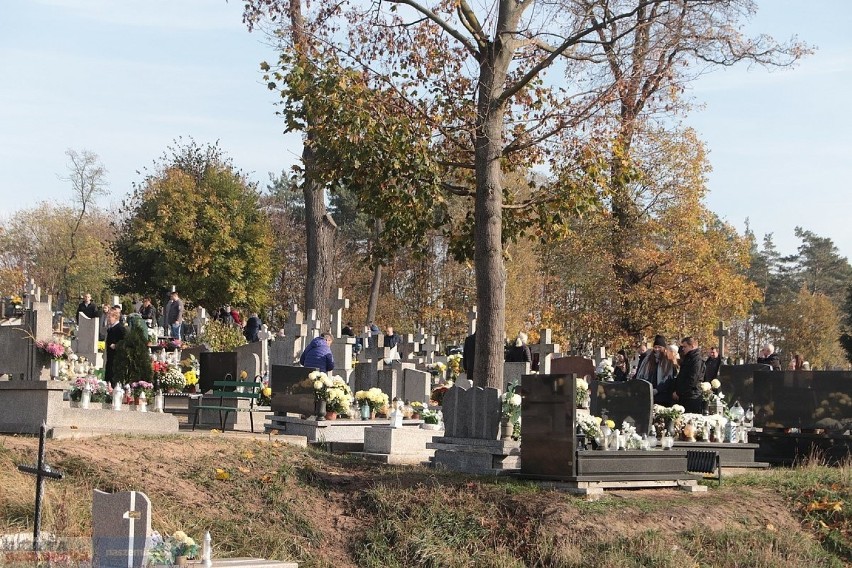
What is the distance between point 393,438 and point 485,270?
9.00ft

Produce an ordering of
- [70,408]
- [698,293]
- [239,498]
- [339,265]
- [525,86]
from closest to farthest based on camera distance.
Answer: [239,498]
[70,408]
[525,86]
[698,293]
[339,265]

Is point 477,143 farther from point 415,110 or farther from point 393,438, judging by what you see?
point 393,438

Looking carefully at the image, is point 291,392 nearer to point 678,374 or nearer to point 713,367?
point 678,374

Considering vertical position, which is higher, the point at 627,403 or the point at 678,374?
the point at 678,374

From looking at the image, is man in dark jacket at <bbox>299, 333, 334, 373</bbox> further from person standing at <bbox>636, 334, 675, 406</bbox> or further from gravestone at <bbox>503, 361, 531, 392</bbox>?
person standing at <bbox>636, 334, 675, 406</bbox>

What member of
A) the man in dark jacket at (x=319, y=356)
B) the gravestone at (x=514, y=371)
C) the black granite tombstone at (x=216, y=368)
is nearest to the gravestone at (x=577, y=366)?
the gravestone at (x=514, y=371)

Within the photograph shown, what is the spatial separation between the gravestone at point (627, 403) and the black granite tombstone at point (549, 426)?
156 cm

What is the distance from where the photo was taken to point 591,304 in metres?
35.6

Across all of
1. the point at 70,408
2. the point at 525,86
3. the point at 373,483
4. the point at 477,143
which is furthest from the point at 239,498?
the point at 525,86

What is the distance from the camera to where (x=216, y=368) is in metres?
20.7

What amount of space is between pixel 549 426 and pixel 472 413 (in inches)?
67.1

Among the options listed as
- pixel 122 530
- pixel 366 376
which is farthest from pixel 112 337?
pixel 122 530

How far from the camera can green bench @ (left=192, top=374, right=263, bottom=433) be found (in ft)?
60.1

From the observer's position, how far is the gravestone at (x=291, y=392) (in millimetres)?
17703
